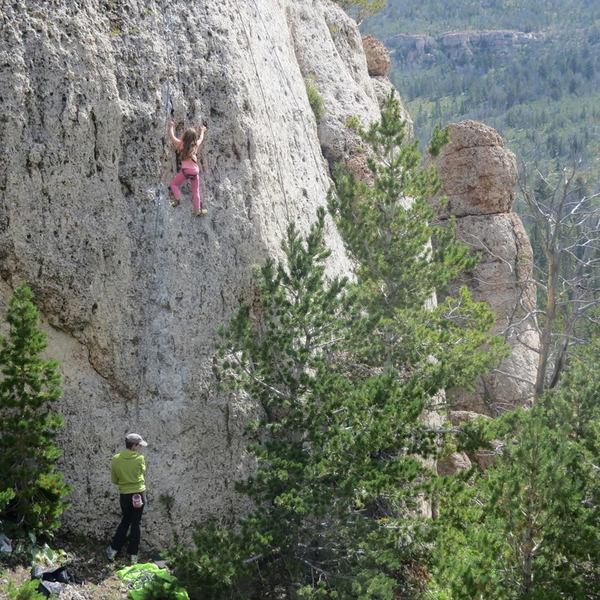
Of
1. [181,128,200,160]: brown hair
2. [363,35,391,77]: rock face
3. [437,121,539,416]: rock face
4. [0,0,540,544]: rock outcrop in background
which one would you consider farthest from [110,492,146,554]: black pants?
[363,35,391,77]: rock face

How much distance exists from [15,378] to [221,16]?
8.72 meters

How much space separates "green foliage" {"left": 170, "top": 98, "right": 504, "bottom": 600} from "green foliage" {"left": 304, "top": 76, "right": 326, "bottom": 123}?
7.89 metres

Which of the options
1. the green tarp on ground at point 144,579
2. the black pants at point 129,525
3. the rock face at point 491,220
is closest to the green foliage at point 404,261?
the black pants at point 129,525

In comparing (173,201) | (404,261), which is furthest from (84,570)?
(404,261)

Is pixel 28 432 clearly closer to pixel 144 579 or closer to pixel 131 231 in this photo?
pixel 144 579

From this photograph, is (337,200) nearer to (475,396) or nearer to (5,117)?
(5,117)

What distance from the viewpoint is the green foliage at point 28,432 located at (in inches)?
517

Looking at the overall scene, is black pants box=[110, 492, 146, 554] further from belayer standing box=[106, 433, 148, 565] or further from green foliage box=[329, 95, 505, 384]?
green foliage box=[329, 95, 505, 384]

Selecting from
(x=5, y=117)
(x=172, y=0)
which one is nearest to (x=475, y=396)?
(x=172, y=0)

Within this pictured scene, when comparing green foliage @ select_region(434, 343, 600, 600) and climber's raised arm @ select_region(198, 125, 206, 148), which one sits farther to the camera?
climber's raised arm @ select_region(198, 125, 206, 148)

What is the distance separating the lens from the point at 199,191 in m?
16.7

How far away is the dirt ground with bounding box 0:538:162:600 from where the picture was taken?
12.8 meters

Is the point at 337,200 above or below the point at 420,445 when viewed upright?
above

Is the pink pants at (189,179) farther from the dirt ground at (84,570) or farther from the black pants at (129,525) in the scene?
the dirt ground at (84,570)
